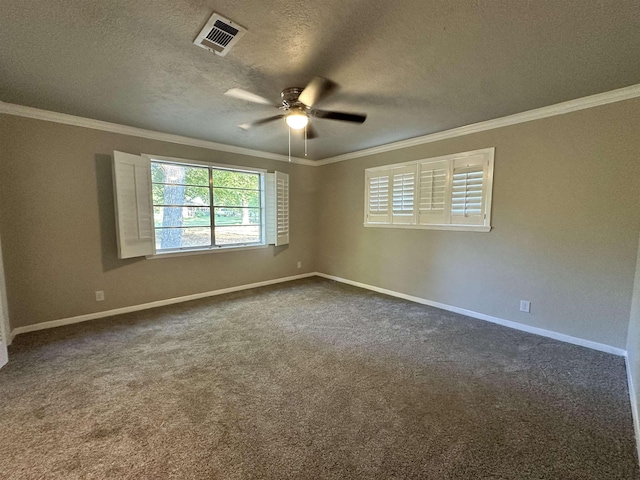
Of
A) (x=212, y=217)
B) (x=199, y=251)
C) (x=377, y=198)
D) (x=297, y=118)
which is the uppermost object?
(x=297, y=118)

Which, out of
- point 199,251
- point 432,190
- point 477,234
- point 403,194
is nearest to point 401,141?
point 403,194

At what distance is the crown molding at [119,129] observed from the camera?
290 cm

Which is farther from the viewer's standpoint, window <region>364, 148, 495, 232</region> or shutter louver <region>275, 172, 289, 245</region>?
shutter louver <region>275, 172, 289, 245</region>

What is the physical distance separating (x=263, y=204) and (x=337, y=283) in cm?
→ 208

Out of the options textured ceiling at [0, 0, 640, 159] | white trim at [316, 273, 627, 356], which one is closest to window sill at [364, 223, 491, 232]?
white trim at [316, 273, 627, 356]

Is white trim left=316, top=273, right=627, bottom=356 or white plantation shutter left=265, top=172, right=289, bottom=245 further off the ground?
white plantation shutter left=265, top=172, right=289, bottom=245

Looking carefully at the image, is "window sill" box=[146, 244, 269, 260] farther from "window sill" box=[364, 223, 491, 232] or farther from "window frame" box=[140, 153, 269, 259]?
"window sill" box=[364, 223, 491, 232]

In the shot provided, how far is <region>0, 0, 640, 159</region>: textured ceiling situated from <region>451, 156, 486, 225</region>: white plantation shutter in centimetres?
63

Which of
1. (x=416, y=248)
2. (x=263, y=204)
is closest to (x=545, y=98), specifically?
(x=416, y=248)

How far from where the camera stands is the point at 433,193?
12.8 ft

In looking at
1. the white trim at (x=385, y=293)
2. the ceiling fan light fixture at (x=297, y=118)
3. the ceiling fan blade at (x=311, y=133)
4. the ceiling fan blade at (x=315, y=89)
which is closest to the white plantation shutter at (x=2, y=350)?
the white trim at (x=385, y=293)

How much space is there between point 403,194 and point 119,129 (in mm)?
4056

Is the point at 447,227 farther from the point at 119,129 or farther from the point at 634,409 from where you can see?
the point at 119,129

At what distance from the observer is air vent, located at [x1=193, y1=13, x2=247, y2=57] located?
Result: 1.61 metres
